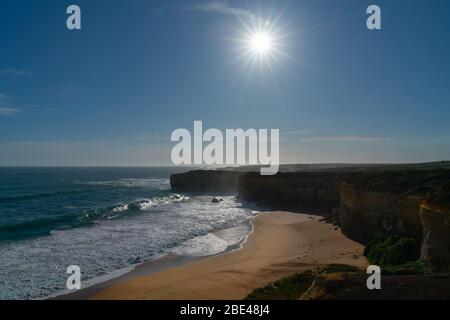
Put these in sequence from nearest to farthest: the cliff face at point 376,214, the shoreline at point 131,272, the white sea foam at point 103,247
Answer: the shoreline at point 131,272 < the white sea foam at point 103,247 < the cliff face at point 376,214

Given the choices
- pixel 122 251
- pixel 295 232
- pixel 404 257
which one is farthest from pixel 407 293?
pixel 295 232

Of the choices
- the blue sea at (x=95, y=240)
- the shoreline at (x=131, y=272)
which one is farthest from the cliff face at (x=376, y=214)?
the blue sea at (x=95, y=240)

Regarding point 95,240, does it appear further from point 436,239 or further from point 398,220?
point 436,239

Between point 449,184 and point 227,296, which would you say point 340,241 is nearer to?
point 449,184

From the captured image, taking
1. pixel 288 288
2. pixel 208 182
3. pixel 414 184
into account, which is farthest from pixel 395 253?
pixel 208 182

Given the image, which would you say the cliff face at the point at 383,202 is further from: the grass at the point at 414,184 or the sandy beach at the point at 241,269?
the sandy beach at the point at 241,269
